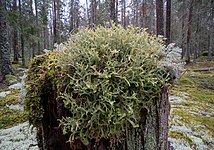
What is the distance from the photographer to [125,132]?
3.70 feet

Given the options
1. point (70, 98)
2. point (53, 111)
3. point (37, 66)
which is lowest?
point (53, 111)

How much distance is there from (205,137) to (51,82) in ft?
8.64

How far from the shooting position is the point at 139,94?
1.11m

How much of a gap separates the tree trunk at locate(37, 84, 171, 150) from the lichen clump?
5 cm

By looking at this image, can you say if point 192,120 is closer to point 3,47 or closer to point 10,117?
point 10,117

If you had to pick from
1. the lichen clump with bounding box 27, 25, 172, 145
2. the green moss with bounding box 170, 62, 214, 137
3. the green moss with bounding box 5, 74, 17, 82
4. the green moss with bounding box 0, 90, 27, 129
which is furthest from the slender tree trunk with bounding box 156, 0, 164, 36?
the green moss with bounding box 5, 74, 17, 82

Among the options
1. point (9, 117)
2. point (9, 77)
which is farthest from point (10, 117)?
point (9, 77)

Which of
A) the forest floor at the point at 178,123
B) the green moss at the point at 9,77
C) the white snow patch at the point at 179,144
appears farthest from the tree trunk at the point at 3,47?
the white snow patch at the point at 179,144

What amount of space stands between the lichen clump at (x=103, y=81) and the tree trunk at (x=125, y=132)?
51mm

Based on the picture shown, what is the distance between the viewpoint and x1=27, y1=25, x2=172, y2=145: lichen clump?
1.02m

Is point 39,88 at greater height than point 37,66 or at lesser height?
lesser

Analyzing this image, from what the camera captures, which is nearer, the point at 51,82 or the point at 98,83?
the point at 98,83

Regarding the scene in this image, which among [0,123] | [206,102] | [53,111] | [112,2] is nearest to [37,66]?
[53,111]

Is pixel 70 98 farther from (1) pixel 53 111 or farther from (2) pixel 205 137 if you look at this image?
(2) pixel 205 137
